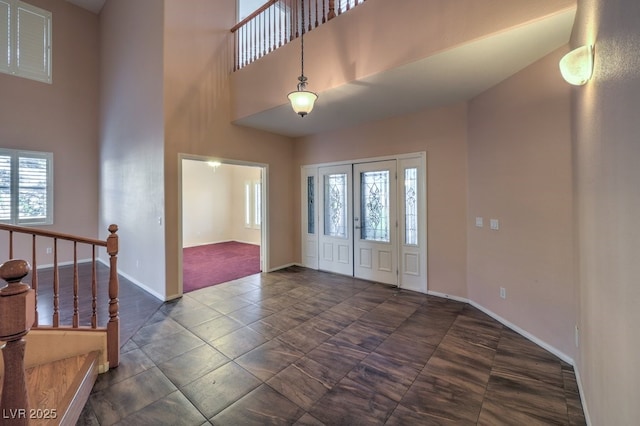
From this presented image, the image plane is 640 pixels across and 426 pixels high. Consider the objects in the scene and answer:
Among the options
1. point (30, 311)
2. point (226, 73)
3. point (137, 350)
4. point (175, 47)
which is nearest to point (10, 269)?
point (30, 311)

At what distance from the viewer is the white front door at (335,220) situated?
5215 mm

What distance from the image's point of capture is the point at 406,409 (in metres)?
1.95

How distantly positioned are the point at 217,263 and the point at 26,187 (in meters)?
4.08

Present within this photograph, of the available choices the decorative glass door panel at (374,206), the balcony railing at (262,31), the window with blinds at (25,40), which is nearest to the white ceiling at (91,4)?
the window with blinds at (25,40)

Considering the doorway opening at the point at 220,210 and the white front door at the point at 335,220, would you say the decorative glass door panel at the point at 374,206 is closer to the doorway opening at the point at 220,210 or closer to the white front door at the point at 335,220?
the white front door at the point at 335,220

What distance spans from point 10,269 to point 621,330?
7.59 feet

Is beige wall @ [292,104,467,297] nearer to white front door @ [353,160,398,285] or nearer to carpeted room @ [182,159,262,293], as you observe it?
white front door @ [353,160,398,285]

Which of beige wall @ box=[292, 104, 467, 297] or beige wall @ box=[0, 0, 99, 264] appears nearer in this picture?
beige wall @ box=[292, 104, 467, 297]

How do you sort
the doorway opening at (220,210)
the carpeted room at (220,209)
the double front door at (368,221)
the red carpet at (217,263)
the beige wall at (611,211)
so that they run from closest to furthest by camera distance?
the beige wall at (611,211), the double front door at (368,221), the red carpet at (217,263), the doorway opening at (220,210), the carpeted room at (220,209)

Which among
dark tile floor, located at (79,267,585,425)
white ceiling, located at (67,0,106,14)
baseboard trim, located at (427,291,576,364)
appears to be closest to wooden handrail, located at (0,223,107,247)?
dark tile floor, located at (79,267,585,425)

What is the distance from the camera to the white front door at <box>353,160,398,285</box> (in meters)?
4.64

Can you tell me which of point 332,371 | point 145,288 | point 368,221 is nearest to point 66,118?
point 145,288

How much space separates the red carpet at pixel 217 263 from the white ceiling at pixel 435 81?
2932 millimetres

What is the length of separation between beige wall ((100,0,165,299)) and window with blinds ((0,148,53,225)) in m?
0.98
